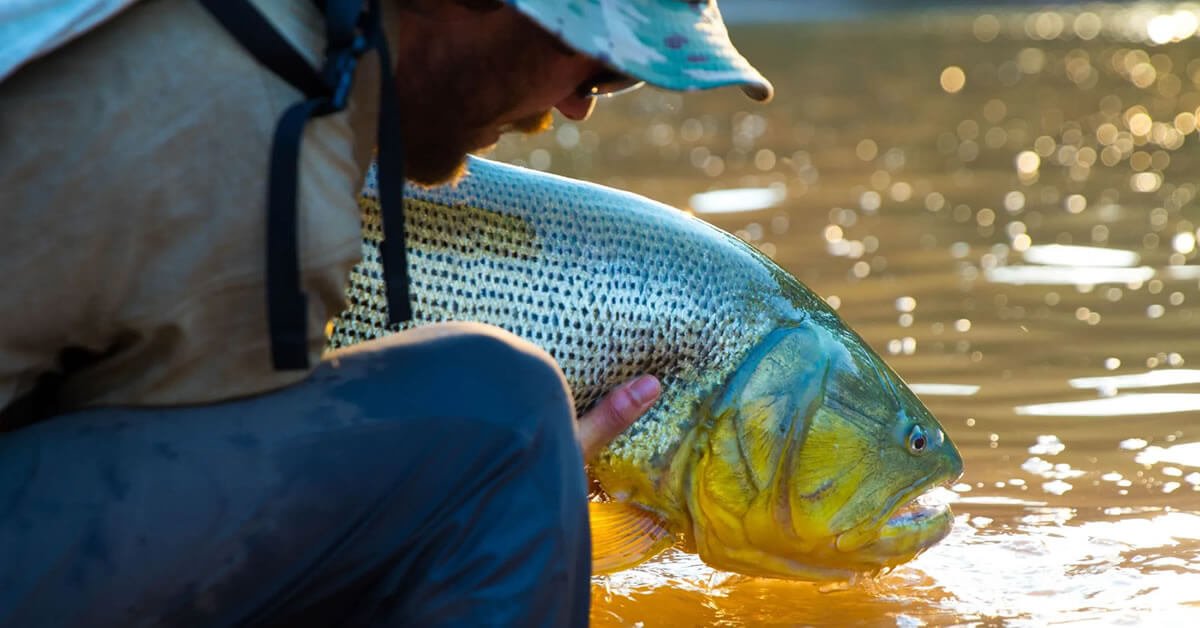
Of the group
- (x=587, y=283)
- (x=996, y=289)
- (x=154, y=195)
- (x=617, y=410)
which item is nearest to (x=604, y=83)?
(x=587, y=283)

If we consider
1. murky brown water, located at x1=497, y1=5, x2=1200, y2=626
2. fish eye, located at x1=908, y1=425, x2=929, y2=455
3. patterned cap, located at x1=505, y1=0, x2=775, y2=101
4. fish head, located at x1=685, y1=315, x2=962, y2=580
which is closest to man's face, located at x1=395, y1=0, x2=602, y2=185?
patterned cap, located at x1=505, y1=0, x2=775, y2=101

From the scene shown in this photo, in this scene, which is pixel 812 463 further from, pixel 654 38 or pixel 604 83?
pixel 654 38

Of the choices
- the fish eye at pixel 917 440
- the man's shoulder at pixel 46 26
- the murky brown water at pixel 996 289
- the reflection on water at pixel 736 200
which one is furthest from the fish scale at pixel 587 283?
the reflection on water at pixel 736 200

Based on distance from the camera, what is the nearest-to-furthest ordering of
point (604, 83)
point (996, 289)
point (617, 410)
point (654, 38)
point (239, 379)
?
point (239, 379), point (654, 38), point (604, 83), point (617, 410), point (996, 289)

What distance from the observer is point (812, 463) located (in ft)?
11.3

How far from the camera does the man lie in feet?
7.40

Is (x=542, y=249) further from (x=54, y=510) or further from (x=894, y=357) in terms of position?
(x=894, y=357)

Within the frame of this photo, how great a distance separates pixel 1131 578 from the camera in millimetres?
3826

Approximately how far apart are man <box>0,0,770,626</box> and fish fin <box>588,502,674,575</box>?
0.93m

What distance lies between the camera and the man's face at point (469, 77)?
8.34ft

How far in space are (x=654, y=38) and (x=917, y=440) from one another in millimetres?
1371

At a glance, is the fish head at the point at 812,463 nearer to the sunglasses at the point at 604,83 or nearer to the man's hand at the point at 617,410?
the man's hand at the point at 617,410

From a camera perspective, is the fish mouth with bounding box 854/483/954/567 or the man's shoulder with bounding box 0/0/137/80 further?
the fish mouth with bounding box 854/483/954/567

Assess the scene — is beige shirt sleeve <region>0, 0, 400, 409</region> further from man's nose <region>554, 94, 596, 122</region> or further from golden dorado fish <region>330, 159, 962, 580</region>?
golden dorado fish <region>330, 159, 962, 580</region>
